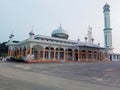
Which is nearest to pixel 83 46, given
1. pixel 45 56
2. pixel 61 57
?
pixel 61 57

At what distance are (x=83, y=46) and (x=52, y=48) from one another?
10263 mm

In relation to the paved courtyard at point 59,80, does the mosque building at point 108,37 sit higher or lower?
higher

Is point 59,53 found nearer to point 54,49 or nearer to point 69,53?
point 54,49

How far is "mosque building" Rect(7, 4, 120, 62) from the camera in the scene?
37.8 metres

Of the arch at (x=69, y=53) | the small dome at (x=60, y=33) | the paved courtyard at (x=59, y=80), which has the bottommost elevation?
the paved courtyard at (x=59, y=80)

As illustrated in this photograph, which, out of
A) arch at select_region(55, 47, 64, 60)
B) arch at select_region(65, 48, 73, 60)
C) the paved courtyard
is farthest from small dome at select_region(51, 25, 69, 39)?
the paved courtyard

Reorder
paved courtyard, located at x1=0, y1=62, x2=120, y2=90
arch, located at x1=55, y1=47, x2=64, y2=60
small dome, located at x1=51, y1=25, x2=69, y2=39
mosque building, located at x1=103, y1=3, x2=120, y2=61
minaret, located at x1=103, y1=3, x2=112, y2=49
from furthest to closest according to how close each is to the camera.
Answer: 1. minaret, located at x1=103, y1=3, x2=112, y2=49
2. mosque building, located at x1=103, y1=3, x2=120, y2=61
3. small dome, located at x1=51, y1=25, x2=69, y2=39
4. arch, located at x1=55, y1=47, x2=64, y2=60
5. paved courtyard, located at x1=0, y1=62, x2=120, y2=90

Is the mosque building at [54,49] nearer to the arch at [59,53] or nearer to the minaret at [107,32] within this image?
the arch at [59,53]

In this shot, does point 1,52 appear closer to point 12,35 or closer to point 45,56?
point 12,35

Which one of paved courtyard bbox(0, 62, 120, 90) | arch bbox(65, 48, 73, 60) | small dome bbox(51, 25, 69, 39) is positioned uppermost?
small dome bbox(51, 25, 69, 39)

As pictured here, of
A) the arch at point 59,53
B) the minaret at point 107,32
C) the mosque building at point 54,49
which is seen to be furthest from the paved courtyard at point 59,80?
the minaret at point 107,32

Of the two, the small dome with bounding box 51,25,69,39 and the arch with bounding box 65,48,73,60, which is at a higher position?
the small dome with bounding box 51,25,69,39

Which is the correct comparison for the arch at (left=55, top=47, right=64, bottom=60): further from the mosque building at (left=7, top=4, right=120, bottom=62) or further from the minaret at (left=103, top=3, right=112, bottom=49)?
the minaret at (left=103, top=3, right=112, bottom=49)

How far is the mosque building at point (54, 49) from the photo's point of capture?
3778 centimetres
